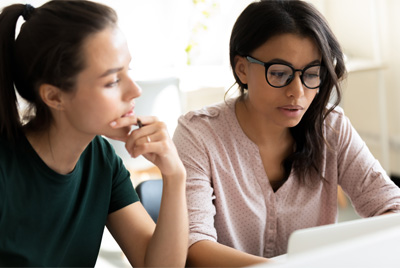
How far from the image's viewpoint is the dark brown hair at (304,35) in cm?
155

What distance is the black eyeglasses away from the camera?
5.02 feet

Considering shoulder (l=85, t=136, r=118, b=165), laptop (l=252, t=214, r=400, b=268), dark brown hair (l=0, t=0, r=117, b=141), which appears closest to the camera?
laptop (l=252, t=214, r=400, b=268)

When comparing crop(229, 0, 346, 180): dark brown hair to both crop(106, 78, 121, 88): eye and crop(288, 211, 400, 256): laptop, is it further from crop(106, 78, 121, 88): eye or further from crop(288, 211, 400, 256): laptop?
crop(288, 211, 400, 256): laptop

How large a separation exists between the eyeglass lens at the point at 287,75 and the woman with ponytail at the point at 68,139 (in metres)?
0.41

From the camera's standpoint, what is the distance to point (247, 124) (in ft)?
5.58

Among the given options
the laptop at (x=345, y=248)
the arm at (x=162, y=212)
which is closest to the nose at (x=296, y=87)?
the arm at (x=162, y=212)

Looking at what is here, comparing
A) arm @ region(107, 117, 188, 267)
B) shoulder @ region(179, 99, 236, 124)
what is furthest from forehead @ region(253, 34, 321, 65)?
arm @ region(107, 117, 188, 267)

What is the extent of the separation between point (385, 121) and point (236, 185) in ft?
8.63

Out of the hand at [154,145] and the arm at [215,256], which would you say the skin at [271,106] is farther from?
the hand at [154,145]

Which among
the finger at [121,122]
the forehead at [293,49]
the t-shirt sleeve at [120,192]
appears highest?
the forehead at [293,49]

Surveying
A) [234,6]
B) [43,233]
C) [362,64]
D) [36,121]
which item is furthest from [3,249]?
[234,6]

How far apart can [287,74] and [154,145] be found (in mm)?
470

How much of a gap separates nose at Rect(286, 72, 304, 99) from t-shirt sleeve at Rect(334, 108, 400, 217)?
0.85ft

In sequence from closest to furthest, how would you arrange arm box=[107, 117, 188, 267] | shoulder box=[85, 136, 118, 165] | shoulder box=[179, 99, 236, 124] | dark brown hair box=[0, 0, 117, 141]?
1. dark brown hair box=[0, 0, 117, 141]
2. arm box=[107, 117, 188, 267]
3. shoulder box=[85, 136, 118, 165]
4. shoulder box=[179, 99, 236, 124]
